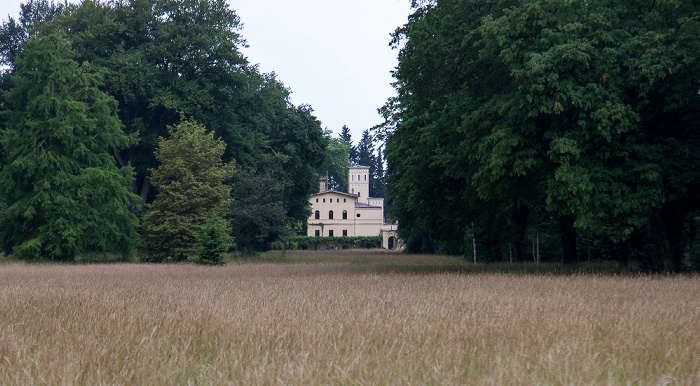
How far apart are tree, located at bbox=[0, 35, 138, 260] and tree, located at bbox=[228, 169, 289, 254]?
25.1 feet

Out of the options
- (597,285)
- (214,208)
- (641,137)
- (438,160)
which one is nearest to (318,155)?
(214,208)

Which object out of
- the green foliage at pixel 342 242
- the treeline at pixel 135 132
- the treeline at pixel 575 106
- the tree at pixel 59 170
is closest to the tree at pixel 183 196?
the treeline at pixel 135 132

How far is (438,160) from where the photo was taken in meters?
18.3

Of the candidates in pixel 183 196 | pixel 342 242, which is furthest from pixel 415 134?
pixel 342 242

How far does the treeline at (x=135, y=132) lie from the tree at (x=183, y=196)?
87mm

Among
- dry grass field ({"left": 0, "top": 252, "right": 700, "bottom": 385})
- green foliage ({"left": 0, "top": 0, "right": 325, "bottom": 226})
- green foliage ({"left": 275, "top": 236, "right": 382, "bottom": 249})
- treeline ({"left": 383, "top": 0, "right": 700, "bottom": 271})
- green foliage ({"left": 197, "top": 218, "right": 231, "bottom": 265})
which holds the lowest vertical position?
dry grass field ({"left": 0, "top": 252, "right": 700, "bottom": 385})

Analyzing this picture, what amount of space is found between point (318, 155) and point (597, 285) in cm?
3898

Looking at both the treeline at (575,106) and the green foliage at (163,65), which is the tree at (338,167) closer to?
the green foliage at (163,65)

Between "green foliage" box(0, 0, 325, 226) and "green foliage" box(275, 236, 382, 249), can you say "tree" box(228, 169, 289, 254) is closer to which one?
"green foliage" box(0, 0, 325, 226)

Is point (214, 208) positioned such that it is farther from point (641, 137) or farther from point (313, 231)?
point (313, 231)

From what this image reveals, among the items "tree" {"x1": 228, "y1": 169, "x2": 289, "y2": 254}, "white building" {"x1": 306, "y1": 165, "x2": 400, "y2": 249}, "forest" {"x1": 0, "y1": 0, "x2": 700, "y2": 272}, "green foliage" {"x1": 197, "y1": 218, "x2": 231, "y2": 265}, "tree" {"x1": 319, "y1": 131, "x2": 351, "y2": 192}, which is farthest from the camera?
"tree" {"x1": 319, "y1": 131, "x2": 351, "y2": 192}

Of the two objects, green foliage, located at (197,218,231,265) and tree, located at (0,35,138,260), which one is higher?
tree, located at (0,35,138,260)

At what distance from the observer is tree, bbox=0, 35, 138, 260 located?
→ 97.6 ft

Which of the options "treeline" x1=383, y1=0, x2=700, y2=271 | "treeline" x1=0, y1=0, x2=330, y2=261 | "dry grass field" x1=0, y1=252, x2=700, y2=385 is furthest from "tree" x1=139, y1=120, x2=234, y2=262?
"dry grass field" x1=0, y1=252, x2=700, y2=385
